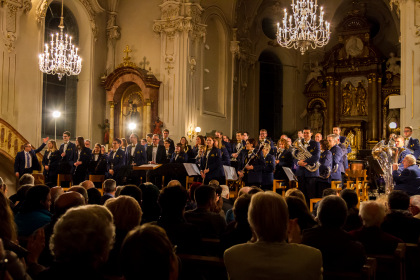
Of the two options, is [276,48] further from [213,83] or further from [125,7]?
[125,7]

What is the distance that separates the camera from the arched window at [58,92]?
15.9 m

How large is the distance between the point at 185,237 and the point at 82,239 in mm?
1530

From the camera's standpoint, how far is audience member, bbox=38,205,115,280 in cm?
191

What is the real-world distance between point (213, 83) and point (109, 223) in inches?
645

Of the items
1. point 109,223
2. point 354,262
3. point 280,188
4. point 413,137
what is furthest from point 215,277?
point 413,137

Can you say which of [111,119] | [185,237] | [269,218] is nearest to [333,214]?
[269,218]

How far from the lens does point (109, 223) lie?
206 cm

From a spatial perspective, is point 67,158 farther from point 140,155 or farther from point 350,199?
point 350,199

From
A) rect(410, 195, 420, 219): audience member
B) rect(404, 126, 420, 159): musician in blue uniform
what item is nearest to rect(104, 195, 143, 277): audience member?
rect(410, 195, 420, 219): audience member

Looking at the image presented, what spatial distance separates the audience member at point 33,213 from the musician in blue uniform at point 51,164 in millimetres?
8057

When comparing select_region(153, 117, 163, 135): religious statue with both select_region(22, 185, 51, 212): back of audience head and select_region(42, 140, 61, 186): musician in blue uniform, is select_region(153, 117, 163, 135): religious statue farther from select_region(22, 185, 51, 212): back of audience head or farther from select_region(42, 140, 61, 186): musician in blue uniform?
select_region(22, 185, 51, 212): back of audience head

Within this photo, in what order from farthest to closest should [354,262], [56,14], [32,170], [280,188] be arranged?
[56,14]
[32,170]
[280,188]
[354,262]

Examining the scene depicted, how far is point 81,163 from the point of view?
39.2 feet

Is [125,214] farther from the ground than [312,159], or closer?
closer
